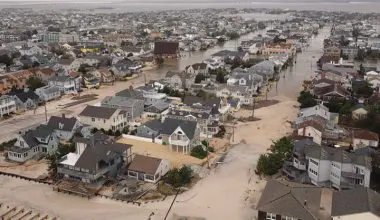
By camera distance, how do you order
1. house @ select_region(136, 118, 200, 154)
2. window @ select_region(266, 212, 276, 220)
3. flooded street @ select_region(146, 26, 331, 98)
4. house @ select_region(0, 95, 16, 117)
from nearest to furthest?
window @ select_region(266, 212, 276, 220) < house @ select_region(136, 118, 200, 154) < house @ select_region(0, 95, 16, 117) < flooded street @ select_region(146, 26, 331, 98)

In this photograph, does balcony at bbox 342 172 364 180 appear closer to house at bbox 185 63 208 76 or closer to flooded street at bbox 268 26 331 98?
flooded street at bbox 268 26 331 98

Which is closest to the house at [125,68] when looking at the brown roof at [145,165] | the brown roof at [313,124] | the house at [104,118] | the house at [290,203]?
Result: the house at [104,118]

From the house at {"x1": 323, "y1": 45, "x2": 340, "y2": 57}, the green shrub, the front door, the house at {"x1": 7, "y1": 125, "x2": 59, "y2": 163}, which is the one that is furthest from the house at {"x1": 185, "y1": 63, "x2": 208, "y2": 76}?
the front door

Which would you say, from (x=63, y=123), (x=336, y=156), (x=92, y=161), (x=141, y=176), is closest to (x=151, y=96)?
(x=63, y=123)

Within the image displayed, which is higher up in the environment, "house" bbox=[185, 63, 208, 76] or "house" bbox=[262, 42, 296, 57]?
"house" bbox=[262, 42, 296, 57]

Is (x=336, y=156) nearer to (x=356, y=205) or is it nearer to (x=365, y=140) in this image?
(x=356, y=205)

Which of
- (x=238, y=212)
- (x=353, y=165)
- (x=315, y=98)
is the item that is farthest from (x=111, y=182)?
(x=315, y=98)
